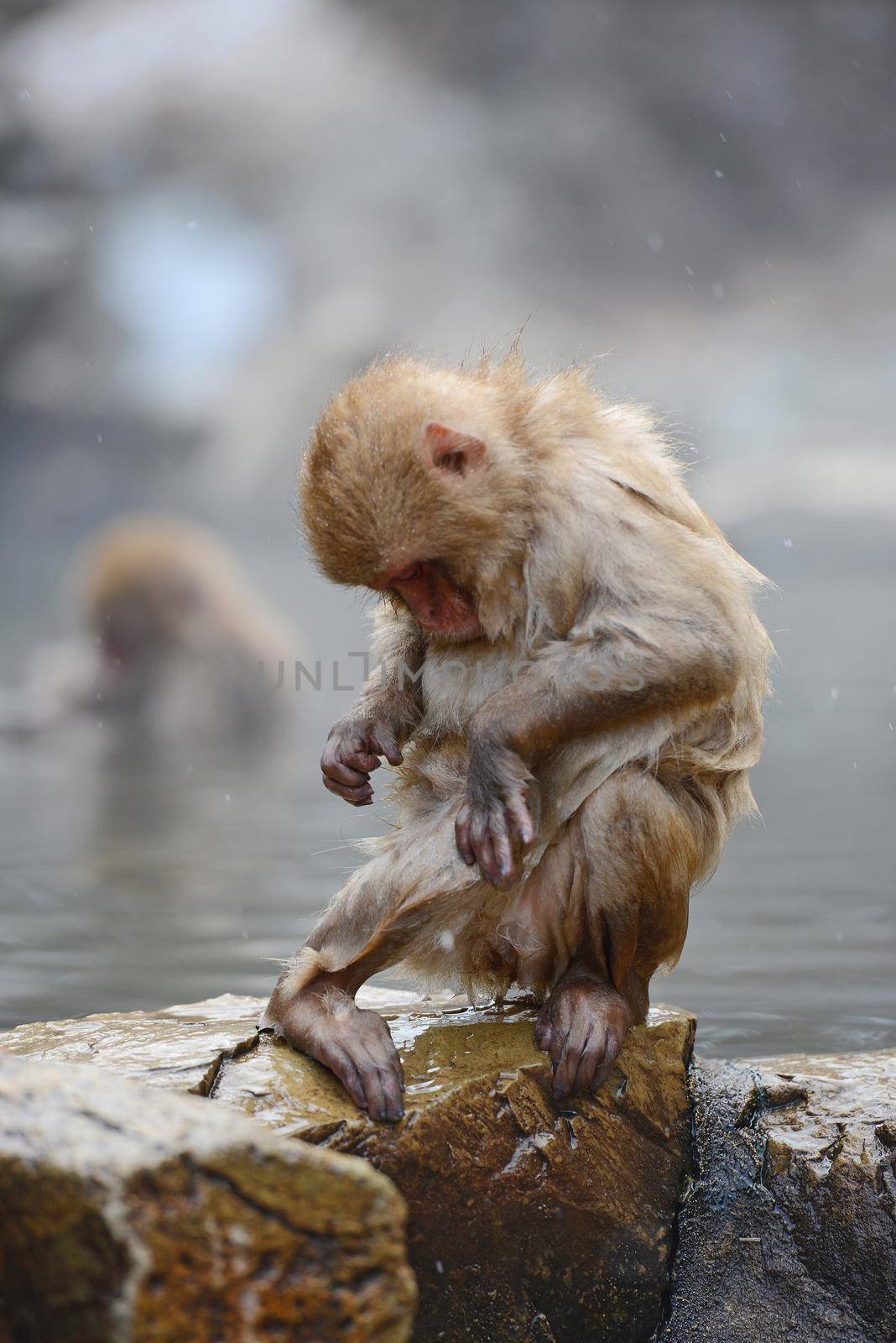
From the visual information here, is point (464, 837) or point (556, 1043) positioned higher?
point (464, 837)

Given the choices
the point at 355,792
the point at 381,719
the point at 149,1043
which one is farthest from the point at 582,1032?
the point at 149,1043

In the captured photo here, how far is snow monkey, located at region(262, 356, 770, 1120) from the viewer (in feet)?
7.48

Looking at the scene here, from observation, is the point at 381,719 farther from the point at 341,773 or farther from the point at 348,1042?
the point at 348,1042

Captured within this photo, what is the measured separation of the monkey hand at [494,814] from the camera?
88.4 inches

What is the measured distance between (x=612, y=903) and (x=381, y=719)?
678 mm

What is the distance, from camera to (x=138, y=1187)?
4.50 ft

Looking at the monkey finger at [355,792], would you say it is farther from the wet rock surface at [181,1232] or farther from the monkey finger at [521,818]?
the wet rock surface at [181,1232]

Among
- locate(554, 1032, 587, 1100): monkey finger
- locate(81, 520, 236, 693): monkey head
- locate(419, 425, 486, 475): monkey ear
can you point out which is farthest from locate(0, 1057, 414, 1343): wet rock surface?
locate(81, 520, 236, 693): monkey head

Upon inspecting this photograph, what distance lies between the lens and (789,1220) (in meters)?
2.52

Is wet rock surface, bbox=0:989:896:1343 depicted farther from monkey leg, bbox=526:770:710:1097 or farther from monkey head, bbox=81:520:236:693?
monkey head, bbox=81:520:236:693

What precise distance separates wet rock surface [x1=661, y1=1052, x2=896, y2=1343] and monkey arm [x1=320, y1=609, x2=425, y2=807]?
95 centimetres

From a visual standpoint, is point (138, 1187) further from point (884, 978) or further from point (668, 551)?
point (884, 978)

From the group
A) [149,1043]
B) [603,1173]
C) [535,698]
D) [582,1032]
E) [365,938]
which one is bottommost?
[603,1173]

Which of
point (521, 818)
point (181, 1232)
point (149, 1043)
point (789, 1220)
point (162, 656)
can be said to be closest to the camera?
point (181, 1232)
